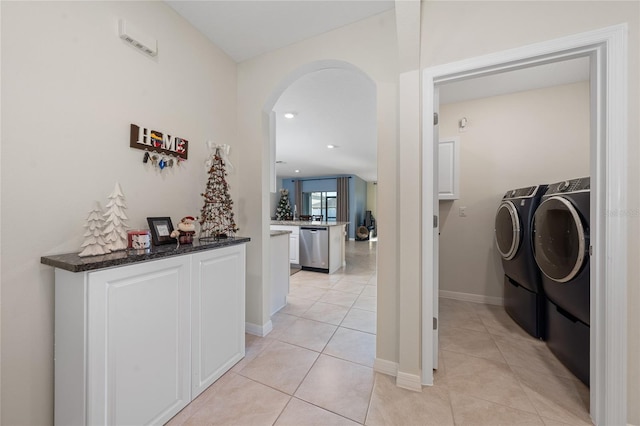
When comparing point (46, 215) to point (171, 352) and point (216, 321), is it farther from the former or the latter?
point (216, 321)

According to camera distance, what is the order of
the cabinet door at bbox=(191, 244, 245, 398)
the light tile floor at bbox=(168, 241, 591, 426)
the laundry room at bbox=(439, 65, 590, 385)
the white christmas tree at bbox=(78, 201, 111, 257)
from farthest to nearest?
the laundry room at bbox=(439, 65, 590, 385) → the cabinet door at bbox=(191, 244, 245, 398) → the light tile floor at bbox=(168, 241, 591, 426) → the white christmas tree at bbox=(78, 201, 111, 257)

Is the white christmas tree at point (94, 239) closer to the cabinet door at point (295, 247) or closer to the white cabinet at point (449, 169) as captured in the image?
the white cabinet at point (449, 169)

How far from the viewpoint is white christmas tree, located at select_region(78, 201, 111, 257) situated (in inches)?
42.4

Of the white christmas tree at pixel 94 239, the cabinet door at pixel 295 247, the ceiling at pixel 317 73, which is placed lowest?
the cabinet door at pixel 295 247

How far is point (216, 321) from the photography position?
150cm

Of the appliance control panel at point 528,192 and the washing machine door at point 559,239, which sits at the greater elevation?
the appliance control panel at point 528,192

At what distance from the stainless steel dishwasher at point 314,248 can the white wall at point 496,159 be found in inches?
77.0

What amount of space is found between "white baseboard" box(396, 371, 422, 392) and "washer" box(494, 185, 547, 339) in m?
1.32

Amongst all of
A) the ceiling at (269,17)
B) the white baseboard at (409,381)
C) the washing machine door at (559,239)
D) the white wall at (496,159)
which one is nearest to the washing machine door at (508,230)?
the washing machine door at (559,239)

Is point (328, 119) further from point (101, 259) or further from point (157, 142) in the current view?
point (101, 259)

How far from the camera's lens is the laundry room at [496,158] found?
7.98 ft

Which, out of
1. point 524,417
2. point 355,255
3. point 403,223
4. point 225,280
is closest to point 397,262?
point 403,223

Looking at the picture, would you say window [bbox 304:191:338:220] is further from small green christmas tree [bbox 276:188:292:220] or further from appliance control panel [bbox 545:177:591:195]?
appliance control panel [bbox 545:177:591:195]

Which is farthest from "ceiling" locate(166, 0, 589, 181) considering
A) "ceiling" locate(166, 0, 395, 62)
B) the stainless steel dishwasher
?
the stainless steel dishwasher
